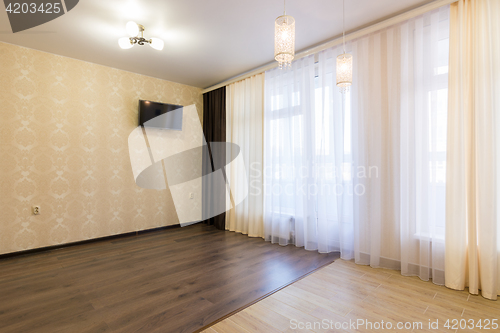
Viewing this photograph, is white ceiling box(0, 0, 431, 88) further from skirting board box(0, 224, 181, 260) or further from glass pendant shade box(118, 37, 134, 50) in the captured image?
skirting board box(0, 224, 181, 260)

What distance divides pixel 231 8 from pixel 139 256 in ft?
10.4

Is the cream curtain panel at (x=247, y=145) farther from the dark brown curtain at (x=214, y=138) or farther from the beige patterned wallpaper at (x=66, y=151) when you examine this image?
the beige patterned wallpaper at (x=66, y=151)

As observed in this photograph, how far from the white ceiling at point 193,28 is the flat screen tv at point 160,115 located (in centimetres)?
69

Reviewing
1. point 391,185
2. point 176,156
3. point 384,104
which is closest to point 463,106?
point 384,104

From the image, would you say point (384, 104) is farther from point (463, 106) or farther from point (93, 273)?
point (93, 273)

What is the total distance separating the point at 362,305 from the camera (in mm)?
2094

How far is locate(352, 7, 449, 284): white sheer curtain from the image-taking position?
2.52 meters

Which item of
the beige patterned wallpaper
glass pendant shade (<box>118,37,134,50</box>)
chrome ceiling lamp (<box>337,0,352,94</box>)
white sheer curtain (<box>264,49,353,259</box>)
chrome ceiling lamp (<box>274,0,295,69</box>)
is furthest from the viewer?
the beige patterned wallpaper

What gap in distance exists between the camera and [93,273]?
2.80 metres

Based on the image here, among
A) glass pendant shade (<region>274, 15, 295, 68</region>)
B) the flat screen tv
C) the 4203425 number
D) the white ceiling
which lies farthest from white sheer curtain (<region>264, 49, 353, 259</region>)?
the 4203425 number

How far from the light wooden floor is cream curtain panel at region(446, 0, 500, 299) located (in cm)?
26

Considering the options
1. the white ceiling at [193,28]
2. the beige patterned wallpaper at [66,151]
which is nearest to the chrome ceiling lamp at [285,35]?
the white ceiling at [193,28]

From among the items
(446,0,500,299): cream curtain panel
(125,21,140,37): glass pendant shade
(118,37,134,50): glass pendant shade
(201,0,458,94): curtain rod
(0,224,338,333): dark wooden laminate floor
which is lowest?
(0,224,338,333): dark wooden laminate floor

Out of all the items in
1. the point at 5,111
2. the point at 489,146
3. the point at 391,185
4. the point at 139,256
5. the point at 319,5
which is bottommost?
the point at 139,256
